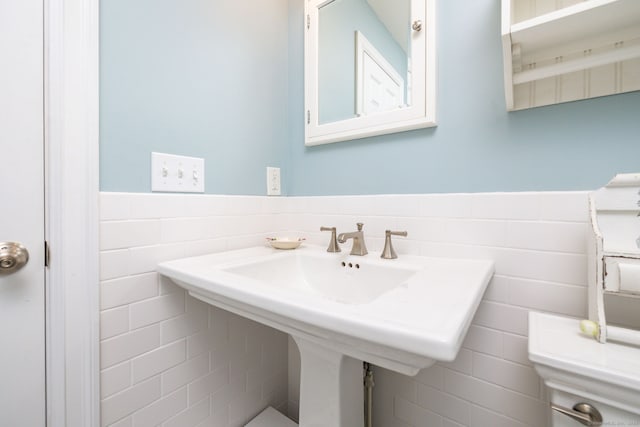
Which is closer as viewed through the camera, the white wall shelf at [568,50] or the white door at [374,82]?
the white wall shelf at [568,50]

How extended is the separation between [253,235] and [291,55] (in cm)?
91

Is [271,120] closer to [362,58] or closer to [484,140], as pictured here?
[362,58]

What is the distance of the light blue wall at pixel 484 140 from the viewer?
666 mm

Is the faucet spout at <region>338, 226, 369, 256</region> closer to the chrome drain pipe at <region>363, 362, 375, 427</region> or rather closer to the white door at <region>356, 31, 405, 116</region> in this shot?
the chrome drain pipe at <region>363, 362, 375, 427</region>

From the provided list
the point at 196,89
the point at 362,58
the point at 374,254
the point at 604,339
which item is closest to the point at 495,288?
the point at 604,339

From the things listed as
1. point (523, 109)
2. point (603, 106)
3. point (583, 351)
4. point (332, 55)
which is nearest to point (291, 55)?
point (332, 55)

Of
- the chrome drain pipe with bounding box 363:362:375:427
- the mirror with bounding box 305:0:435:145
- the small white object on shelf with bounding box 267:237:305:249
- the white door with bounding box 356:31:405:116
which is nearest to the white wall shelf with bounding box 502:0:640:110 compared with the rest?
the mirror with bounding box 305:0:435:145

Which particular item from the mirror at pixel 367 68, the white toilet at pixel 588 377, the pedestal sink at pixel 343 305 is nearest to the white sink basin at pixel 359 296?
the pedestal sink at pixel 343 305

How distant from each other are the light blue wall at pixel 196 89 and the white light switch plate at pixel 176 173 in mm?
21

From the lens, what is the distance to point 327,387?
27.1 inches

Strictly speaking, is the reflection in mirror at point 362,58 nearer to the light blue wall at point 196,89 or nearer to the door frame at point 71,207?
the light blue wall at point 196,89

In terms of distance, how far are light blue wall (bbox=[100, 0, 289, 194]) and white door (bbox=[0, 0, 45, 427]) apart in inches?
5.1

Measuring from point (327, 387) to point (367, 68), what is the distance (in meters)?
1.14

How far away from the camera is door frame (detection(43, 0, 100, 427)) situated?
25.4 inches
